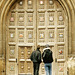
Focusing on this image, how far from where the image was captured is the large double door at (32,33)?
1271cm

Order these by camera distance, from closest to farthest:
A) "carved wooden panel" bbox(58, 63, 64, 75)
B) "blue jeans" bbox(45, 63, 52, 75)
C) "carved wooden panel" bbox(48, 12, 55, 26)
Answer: "blue jeans" bbox(45, 63, 52, 75) → "carved wooden panel" bbox(58, 63, 64, 75) → "carved wooden panel" bbox(48, 12, 55, 26)

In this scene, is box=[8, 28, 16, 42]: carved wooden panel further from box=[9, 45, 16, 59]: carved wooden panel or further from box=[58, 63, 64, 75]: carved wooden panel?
box=[58, 63, 64, 75]: carved wooden panel

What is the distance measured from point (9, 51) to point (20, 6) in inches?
90.2

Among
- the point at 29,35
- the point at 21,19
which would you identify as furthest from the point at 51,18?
the point at 21,19

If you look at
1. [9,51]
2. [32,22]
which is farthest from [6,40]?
[32,22]

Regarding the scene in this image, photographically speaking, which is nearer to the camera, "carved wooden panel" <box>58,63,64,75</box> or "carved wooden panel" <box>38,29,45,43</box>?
"carved wooden panel" <box>58,63,64,75</box>

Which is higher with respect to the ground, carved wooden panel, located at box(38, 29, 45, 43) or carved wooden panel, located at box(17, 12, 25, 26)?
carved wooden panel, located at box(17, 12, 25, 26)

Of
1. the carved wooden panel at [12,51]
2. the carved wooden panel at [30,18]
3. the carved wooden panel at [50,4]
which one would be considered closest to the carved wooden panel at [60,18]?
the carved wooden panel at [50,4]

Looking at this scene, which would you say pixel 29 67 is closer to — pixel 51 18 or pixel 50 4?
pixel 51 18

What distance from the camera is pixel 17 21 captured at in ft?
42.1

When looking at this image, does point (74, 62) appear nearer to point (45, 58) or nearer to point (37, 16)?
point (45, 58)

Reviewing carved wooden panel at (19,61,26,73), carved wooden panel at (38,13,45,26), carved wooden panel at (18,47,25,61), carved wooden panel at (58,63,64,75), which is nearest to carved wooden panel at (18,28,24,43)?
carved wooden panel at (18,47,25,61)

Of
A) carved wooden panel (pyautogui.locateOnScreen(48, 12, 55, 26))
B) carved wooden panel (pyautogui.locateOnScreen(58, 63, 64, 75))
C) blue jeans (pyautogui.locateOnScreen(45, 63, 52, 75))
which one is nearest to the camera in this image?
blue jeans (pyautogui.locateOnScreen(45, 63, 52, 75))

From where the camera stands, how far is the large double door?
41.7 ft
